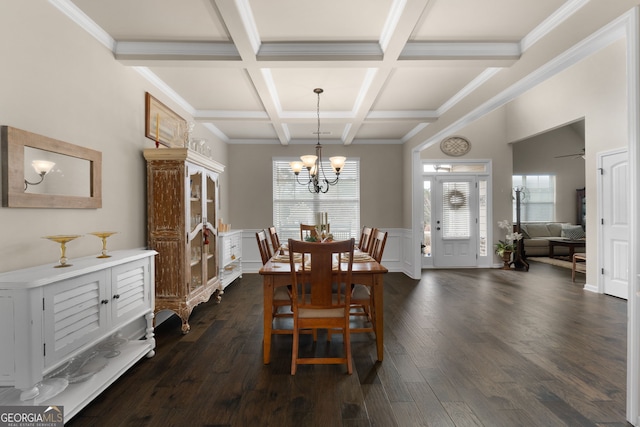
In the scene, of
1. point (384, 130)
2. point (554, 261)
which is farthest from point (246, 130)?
point (554, 261)

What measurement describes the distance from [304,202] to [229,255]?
2.03 m

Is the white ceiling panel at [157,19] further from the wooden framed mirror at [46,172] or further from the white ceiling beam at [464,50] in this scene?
the white ceiling beam at [464,50]

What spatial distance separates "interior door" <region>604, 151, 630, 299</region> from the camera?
14.9ft

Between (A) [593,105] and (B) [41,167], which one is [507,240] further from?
(B) [41,167]

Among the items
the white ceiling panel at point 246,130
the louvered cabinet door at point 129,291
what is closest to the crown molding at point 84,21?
the louvered cabinet door at point 129,291

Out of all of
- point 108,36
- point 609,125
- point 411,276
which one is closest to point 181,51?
point 108,36

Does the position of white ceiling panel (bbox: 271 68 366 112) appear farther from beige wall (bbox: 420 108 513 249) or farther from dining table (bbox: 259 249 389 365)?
beige wall (bbox: 420 108 513 249)

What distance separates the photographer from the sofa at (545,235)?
8.12m

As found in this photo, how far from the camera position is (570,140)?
8.82m

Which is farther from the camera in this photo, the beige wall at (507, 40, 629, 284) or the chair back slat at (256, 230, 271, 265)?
the beige wall at (507, 40, 629, 284)

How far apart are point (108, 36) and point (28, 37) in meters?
0.84

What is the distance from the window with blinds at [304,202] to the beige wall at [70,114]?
3268 mm

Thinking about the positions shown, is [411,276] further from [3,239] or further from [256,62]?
[3,239]

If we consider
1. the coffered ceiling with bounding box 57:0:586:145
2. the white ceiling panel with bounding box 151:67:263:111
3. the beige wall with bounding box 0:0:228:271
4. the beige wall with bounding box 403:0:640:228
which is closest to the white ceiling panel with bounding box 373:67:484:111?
the coffered ceiling with bounding box 57:0:586:145
